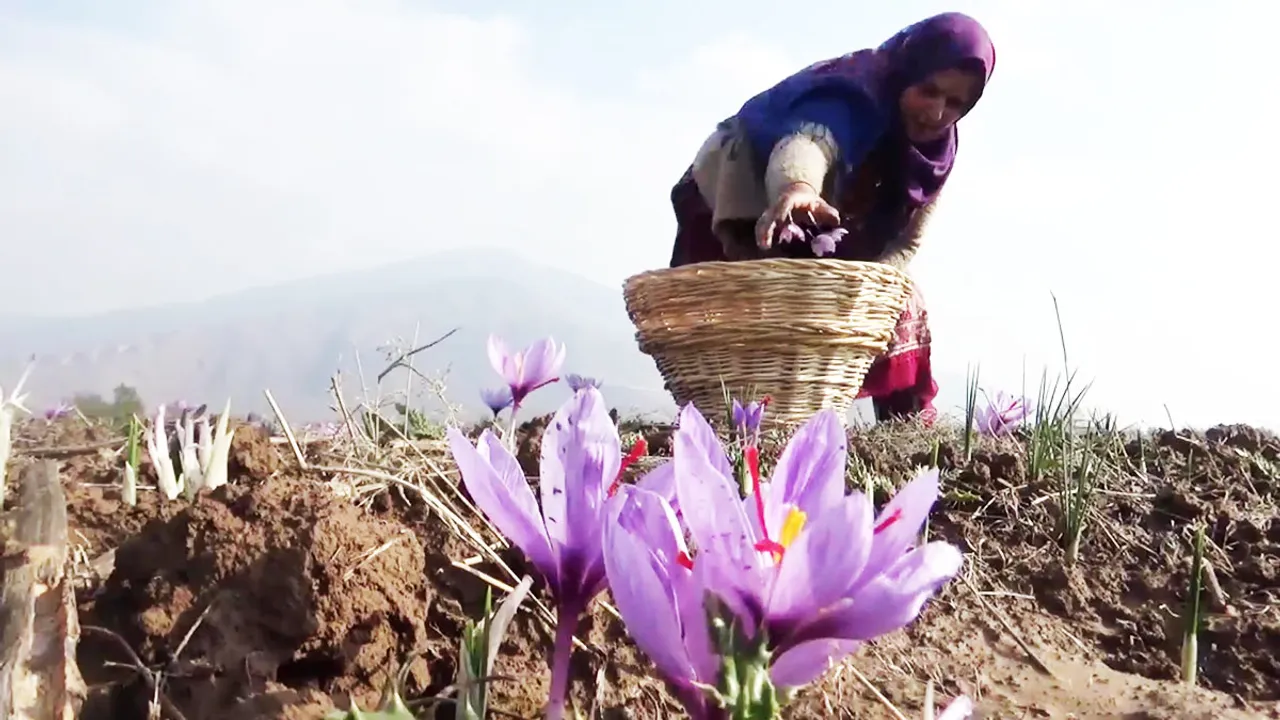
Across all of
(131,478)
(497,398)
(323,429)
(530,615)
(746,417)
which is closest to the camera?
(530,615)

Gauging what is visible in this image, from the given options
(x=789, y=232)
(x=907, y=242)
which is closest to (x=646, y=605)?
(x=789, y=232)

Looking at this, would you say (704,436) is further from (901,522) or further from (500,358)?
(500,358)

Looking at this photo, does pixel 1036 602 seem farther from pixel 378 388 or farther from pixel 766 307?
pixel 766 307

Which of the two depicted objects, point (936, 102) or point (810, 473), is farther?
point (936, 102)

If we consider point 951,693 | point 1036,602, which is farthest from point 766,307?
point 951,693

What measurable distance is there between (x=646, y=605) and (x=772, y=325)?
2.51m

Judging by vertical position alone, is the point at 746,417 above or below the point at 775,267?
below

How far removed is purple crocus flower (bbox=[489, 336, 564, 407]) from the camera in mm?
2246

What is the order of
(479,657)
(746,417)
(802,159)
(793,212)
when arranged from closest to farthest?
(479,657)
(746,417)
(793,212)
(802,159)

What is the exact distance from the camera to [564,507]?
686mm

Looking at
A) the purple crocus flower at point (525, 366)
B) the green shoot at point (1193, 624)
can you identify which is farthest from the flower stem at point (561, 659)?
Result: the purple crocus flower at point (525, 366)

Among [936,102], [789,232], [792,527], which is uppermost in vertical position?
[936,102]

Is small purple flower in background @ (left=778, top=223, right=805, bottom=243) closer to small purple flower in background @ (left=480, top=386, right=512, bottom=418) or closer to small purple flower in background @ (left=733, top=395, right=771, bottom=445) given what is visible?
small purple flower in background @ (left=733, top=395, right=771, bottom=445)

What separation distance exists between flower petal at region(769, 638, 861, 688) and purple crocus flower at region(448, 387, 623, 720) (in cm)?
13
